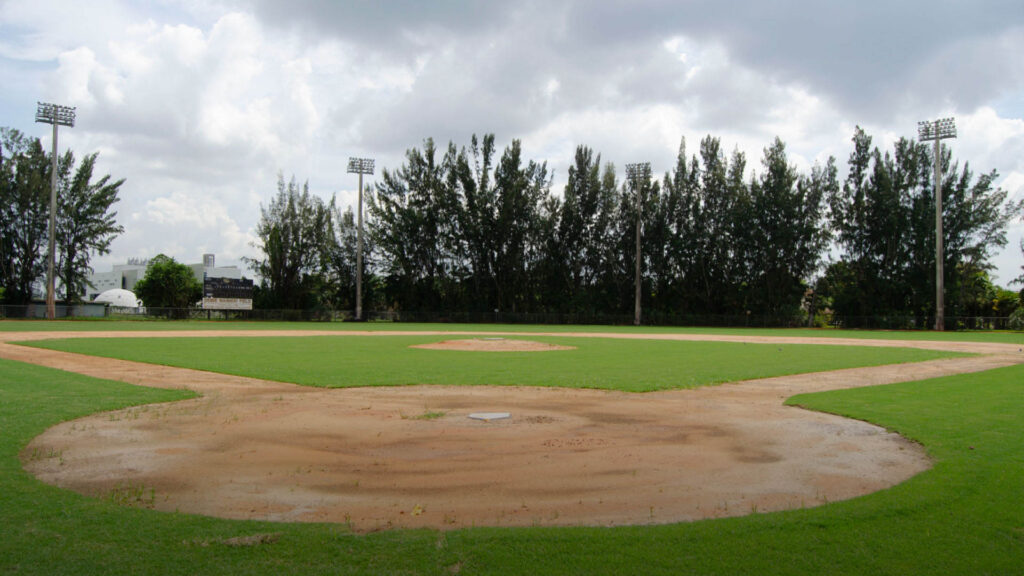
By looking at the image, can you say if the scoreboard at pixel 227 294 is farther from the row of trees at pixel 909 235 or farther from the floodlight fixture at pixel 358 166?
the row of trees at pixel 909 235

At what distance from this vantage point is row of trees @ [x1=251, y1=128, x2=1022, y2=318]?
6266 cm

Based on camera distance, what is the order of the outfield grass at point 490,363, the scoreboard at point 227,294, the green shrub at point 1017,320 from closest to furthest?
the outfield grass at point 490,363
the green shrub at point 1017,320
the scoreboard at point 227,294

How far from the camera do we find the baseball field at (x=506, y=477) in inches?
172

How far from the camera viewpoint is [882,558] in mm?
4324

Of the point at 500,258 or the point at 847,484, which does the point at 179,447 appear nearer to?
the point at 847,484

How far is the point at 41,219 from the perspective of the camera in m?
68.1

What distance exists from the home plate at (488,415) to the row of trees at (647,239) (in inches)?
2363

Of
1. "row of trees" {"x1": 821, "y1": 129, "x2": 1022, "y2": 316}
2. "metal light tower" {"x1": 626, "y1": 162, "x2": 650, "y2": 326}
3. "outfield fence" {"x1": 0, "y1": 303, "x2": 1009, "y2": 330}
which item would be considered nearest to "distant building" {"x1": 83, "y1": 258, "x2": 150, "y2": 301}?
"outfield fence" {"x1": 0, "y1": 303, "x2": 1009, "y2": 330}

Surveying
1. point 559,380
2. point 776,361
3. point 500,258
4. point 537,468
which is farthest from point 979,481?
point 500,258

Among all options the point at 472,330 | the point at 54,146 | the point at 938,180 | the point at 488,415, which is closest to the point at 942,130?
the point at 938,180

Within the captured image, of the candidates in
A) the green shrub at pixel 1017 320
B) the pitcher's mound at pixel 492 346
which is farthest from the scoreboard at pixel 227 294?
the green shrub at pixel 1017 320

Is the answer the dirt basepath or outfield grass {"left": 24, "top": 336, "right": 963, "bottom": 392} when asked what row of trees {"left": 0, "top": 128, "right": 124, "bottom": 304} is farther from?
the dirt basepath

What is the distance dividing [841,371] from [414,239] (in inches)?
2396

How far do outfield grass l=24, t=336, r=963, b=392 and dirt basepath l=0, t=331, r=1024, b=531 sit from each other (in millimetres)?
→ 2759
